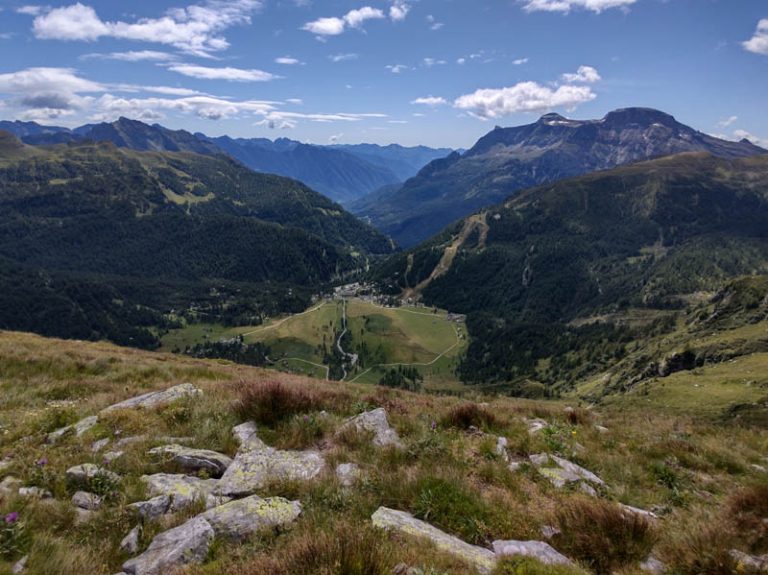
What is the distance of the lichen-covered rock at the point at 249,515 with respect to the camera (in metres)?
7.21

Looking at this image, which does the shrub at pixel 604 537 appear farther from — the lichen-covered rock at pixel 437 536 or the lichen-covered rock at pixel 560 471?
the lichen-covered rock at pixel 560 471

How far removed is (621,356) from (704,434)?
205703 millimetres

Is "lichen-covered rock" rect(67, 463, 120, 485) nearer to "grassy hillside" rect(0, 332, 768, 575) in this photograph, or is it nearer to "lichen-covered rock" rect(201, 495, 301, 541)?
"grassy hillside" rect(0, 332, 768, 575)

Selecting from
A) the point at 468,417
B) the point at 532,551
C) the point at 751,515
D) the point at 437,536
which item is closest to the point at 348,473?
the point at 437,536

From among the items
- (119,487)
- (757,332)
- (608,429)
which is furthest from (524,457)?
(757,332)

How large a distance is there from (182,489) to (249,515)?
2023mm

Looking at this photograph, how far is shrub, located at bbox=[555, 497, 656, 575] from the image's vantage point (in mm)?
7256

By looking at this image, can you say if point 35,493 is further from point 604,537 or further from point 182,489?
point 604,537

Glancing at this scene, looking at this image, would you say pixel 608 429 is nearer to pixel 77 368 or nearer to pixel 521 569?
pixel 521 569

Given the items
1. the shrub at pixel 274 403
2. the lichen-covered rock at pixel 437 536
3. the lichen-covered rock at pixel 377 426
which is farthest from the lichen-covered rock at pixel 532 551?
the shrub at pixel 274 403

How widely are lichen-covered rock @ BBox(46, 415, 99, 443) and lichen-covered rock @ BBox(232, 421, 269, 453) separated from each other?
401cm

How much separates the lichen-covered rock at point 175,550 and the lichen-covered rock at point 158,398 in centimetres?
758

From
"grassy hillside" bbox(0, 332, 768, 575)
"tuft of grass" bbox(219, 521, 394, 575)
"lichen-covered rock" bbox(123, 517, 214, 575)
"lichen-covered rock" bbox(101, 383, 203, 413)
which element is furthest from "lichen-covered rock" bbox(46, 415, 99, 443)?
"tuft of grass" bbox(219, 521, 394, 575)

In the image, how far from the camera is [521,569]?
243 inches
